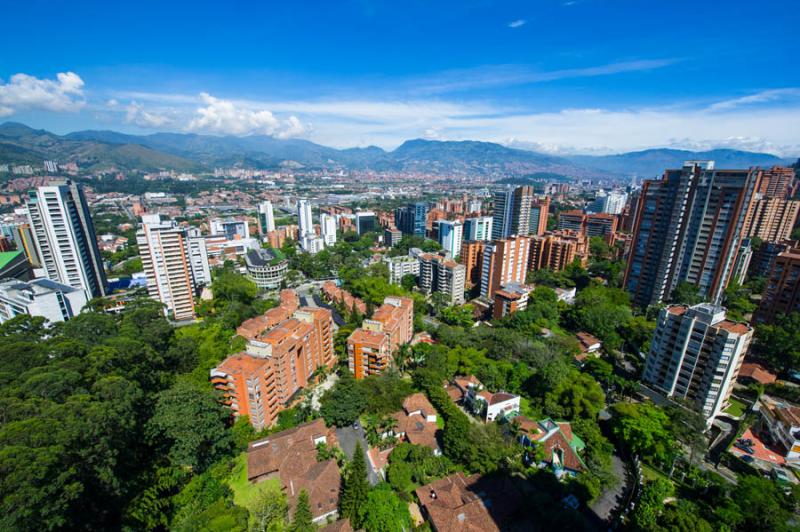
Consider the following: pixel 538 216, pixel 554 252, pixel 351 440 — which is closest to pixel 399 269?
pixel 554 252

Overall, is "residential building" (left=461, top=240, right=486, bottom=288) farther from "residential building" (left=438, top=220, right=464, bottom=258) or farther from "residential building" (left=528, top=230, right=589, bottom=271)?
"residential building" (left=438, top=220, right=464, bottom=258)

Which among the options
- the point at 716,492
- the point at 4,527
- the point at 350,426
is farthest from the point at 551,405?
the point at 4,527

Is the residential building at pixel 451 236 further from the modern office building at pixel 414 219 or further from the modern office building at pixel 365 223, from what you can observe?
the modern office building at pixel 365 223


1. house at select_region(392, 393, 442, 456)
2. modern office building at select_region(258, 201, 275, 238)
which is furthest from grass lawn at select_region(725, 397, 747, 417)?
modern office building at select_region(258, 201, 275, 238)

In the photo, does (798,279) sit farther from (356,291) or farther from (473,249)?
(356,291)

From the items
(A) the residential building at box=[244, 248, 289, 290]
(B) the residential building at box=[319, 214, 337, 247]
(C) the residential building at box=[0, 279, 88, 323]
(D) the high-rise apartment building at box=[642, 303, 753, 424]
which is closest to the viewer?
(D) the high-rise apartment building at box=[642, 303, 753, 424]

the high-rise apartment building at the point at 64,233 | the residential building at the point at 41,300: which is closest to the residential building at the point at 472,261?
the residential building at the point at 41,300
